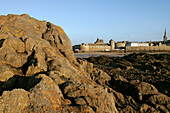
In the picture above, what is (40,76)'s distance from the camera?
5.02 meters

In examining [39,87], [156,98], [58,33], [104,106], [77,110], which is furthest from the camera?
[58,33]

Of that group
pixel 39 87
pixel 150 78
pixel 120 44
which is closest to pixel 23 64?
pixel 39 87

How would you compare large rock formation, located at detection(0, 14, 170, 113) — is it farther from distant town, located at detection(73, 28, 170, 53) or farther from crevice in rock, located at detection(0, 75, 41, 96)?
distant town, located at detection(73, 28, 170, 53)

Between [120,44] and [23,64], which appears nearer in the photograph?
[23,64]

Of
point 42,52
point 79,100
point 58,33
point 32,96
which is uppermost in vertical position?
point 58,33

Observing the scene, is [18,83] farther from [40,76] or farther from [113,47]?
[113,47]

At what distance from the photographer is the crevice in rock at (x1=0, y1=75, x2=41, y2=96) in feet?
16.0

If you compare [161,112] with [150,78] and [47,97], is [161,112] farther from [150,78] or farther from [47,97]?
[150,78]

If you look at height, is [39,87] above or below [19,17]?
below

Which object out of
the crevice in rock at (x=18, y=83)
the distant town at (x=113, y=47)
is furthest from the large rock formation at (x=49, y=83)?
the distant town at (x=113, y=47)

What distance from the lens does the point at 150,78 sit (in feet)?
40.5

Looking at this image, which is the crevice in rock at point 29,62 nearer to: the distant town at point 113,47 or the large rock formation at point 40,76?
the large rock formation at point 40,76

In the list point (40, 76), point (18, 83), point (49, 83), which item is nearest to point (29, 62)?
point (18, 83)

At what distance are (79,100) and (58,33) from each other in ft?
19.7
